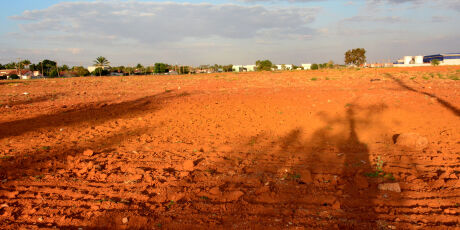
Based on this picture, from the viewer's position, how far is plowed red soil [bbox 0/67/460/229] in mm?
3379

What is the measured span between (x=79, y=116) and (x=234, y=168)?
655 centimetres

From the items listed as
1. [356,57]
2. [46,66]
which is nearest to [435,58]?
[356,57]

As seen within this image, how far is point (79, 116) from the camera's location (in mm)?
9500

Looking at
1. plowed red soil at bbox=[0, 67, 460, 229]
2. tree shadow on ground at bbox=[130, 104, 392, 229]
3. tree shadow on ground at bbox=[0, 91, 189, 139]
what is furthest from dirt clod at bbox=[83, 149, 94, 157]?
tree shadow on ground at bbox=[0, 91, 189, 139]

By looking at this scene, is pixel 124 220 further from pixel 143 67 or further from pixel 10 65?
pixel 10 65

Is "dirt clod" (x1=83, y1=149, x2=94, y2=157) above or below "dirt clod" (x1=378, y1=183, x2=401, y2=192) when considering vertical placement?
above

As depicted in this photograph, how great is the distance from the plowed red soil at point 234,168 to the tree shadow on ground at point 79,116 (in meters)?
0.08

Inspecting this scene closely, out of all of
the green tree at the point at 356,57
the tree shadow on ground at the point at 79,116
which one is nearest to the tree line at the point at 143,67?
the green tree at the point at 356,57

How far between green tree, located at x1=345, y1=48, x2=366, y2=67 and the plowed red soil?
6564 cm

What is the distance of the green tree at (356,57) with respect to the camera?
69688 mm

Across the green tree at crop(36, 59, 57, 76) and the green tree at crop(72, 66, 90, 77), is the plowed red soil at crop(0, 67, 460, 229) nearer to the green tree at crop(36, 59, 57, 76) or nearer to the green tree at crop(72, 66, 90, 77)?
the green tree at crop(72, 66, 90, 77)

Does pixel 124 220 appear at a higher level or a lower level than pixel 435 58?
lower

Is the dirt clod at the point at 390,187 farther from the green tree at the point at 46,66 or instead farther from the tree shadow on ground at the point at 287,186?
the green tree at the point at 46,66

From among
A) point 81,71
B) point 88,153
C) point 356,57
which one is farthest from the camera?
point 356,57
